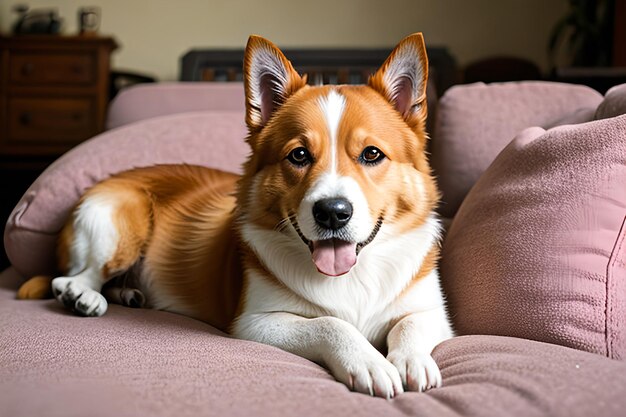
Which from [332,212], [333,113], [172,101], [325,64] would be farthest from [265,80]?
[325,64]

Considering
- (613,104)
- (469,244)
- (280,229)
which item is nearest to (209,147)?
(280,229)

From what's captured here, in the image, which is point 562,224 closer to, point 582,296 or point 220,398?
point 582,296

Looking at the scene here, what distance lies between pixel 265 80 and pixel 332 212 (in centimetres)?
42

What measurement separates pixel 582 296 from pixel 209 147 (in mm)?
1268

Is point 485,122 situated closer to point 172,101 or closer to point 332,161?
point 332,161

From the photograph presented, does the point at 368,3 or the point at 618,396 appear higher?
the point at 368,3

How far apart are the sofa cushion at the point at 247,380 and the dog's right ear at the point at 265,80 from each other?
Answer: 0.49 m

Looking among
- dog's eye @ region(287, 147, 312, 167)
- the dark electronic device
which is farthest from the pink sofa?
the dark electronic device

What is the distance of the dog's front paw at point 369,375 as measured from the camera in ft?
3.18

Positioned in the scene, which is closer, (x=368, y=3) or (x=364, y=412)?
(x=364, y=412)

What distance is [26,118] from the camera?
146 inches

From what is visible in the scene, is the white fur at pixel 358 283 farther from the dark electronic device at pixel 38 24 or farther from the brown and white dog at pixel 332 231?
the dark electronic device at pixel 38 24

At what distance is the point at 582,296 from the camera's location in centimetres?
111

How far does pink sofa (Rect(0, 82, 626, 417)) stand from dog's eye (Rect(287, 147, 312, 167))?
0.37 m
